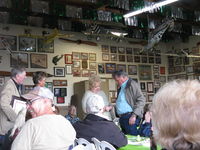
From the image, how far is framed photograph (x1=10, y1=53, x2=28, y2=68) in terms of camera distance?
7.48 metres

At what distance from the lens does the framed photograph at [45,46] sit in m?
7.96

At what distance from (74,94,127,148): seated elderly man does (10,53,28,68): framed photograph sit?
476cm

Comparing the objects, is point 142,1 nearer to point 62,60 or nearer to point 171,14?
point 171,14

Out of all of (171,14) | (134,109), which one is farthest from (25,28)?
(134,109)

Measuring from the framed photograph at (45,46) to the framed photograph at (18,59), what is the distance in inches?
17.8

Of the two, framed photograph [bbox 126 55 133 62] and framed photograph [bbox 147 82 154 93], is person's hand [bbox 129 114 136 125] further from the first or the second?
framed photograph [bbox 147 82 154 93]

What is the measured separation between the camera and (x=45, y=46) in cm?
803

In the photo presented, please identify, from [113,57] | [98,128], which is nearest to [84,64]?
[113,57]

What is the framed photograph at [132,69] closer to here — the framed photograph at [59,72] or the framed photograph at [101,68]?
the framed photograph at [101,68]

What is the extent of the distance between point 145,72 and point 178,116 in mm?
8728

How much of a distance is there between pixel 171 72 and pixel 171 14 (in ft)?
10.6

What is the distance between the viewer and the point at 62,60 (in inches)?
325

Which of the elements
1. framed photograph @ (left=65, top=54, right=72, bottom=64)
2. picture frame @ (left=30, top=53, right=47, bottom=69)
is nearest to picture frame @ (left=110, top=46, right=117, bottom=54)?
framed photograph @ (left=65, top=54, right=72, bottom=64)

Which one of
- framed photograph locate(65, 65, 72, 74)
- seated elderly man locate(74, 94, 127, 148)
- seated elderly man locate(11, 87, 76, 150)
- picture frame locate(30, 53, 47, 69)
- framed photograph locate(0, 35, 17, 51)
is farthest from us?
framed photograph locate(65, 65, 72, 74)
